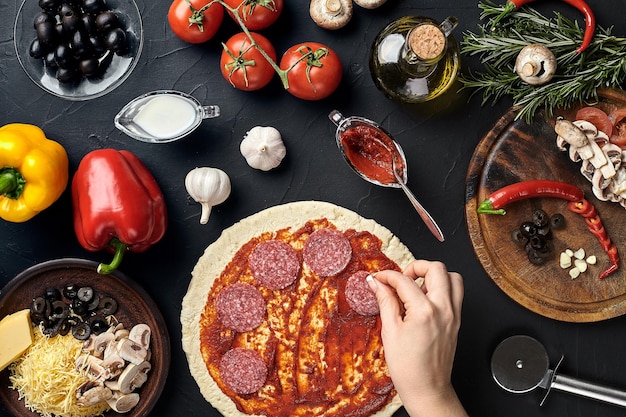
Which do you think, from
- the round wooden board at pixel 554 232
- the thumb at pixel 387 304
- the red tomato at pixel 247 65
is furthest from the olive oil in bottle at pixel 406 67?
the thumb at pixel 387 304

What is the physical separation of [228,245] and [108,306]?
0.72m

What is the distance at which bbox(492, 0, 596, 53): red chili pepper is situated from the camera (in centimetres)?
354

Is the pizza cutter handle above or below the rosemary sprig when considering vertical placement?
below

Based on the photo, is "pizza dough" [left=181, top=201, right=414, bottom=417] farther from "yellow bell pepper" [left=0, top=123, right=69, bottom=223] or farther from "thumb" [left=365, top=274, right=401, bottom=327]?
"yellow bell pepper" [left=0, top=123, right=69, bottom=223]

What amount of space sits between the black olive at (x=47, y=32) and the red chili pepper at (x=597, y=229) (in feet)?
9.41

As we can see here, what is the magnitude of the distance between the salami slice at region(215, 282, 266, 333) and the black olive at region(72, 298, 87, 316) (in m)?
0.70

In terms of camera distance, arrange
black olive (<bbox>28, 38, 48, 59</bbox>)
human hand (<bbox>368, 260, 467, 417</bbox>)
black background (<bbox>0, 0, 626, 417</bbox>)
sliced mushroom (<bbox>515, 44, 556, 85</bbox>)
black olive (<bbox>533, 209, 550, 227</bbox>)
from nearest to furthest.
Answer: human hand (<bbox>368, 260, 467, 417</bbox>) < sliced mushroom (<bbox>515, 44, 556, 85</bbox>) < black olive (<bbox>28, 38, 48, 59</bbox>) < black olive (<bbox>533, 209, 550, 227</bbox>) < black background (<bbox>0, 0, 626, 417</bbox>)

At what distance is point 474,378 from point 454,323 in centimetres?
89

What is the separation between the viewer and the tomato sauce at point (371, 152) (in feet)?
12.0

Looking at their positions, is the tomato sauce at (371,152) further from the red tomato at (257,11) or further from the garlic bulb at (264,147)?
the red tomato at (257,11)

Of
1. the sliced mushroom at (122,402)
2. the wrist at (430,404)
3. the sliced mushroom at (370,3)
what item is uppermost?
the sliced mushroom at (370,3)

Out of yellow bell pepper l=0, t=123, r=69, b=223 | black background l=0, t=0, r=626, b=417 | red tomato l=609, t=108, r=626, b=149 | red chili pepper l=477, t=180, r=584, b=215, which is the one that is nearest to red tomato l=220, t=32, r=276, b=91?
black background l=0, t=0, r=626, b=417

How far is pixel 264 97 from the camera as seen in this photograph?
3842 mm

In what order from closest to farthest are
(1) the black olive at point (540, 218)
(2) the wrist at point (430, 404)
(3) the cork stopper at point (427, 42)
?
1. (2) the wrist at point (430, 404)
2. (3) the cork stopper at point (427, 42)
3. (1) the black olive at point (540, 218)
